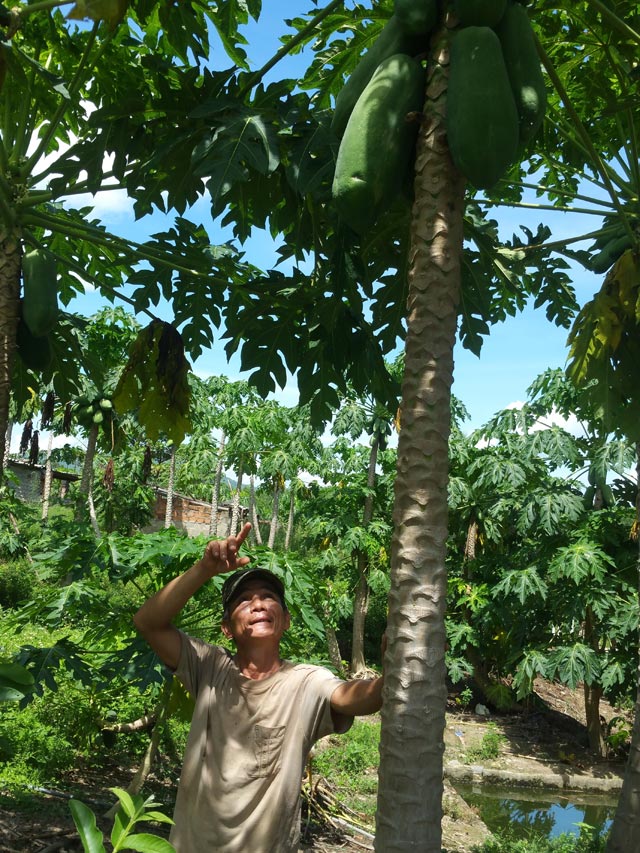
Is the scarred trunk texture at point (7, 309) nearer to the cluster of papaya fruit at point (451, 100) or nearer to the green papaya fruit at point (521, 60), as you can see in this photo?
the cluster of papaya fruit at point (451, 100)

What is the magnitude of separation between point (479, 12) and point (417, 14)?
15cm

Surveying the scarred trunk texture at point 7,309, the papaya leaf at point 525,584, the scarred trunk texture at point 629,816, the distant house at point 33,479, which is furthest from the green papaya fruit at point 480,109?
the distant house at point 33,479

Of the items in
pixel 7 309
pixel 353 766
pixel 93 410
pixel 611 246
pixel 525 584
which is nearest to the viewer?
pixel 7 309

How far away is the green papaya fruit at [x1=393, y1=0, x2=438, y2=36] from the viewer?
204 cm

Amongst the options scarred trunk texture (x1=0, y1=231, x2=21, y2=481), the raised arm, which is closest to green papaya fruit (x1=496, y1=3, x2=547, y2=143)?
the raised arm

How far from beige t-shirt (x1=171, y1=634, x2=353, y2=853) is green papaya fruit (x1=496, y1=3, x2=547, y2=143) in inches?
59.1

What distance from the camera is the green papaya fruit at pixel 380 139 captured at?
2.00m

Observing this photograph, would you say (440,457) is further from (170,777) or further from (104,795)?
(170,777)

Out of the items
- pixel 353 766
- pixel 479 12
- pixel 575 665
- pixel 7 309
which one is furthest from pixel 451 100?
pixel 575 665

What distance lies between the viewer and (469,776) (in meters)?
9.95

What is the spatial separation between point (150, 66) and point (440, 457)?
236cm

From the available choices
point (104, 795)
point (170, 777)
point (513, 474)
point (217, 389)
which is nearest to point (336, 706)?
point (104, 795)

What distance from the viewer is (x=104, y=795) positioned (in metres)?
4.98

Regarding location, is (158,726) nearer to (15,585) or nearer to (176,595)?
(176,595)
